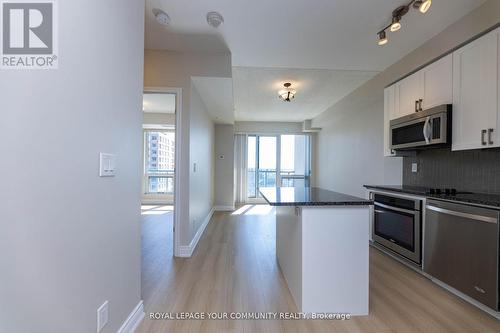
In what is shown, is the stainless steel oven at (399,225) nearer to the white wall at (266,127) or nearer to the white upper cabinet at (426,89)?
the white upper cabinet at (426,89)

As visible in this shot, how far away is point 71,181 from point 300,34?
8.13 feet

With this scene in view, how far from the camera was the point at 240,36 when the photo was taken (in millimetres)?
2582

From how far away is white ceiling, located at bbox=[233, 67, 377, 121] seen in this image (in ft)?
11.7

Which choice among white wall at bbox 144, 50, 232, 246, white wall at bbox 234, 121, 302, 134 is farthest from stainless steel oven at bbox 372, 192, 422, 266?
white wall at bbox 234, 121, 302, 134

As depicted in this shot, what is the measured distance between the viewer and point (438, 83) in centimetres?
250

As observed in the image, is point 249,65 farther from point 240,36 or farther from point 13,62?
point 13,62

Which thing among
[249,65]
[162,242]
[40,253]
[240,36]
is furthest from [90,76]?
[162,242]

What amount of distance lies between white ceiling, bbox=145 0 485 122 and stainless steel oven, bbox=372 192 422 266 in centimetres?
178

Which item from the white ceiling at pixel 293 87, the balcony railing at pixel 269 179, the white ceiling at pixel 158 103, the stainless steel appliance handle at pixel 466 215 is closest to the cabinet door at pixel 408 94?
the white ceiling at pixel 293 87

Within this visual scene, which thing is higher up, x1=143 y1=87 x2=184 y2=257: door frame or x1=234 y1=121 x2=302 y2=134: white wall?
x1=234 y1=121 x2=302 y2=134: white wall

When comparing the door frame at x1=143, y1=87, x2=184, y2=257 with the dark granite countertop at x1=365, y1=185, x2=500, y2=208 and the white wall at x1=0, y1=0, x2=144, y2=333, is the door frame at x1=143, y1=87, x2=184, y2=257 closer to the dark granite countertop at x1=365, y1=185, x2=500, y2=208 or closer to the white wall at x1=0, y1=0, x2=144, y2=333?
the white wall at x1=0, y1=0, x2=144, y2=333

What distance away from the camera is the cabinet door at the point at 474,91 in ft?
6.47

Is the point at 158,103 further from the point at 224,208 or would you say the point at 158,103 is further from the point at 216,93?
the point at 224,208

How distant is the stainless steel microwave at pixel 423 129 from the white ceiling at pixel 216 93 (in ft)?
7.42
